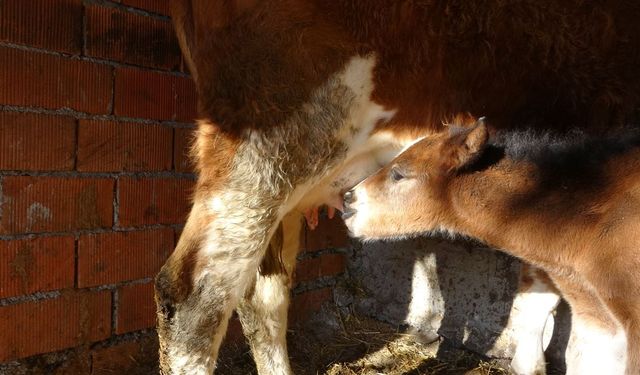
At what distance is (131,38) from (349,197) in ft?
4.40

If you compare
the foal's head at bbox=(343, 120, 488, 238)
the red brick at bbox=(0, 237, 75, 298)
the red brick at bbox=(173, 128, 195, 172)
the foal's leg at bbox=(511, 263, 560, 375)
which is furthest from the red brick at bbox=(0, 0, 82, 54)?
the foal's leg at bbox=(511, 263, 560, 375)

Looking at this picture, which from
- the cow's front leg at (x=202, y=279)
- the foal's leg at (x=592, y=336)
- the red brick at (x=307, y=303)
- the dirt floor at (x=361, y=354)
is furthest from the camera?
the red brick at (x=307, y=303)

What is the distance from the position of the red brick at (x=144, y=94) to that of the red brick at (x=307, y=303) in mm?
1607

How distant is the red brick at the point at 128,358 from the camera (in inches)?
127

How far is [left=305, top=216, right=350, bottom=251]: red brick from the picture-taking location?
427 centimetres

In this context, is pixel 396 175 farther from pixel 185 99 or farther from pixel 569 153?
pixel 185 99

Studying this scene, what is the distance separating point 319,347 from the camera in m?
4.05

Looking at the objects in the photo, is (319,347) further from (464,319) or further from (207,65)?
(207,65)

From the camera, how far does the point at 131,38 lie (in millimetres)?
3129

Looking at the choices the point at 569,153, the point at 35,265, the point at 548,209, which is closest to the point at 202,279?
the point at 35,265

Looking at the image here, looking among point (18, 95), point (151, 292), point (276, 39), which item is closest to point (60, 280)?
point (151, 292)

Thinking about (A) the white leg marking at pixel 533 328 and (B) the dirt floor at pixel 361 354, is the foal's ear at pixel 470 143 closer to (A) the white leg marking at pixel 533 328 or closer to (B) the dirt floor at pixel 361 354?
(A) the white leg marking at pixel 533 328

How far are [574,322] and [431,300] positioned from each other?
1.18m

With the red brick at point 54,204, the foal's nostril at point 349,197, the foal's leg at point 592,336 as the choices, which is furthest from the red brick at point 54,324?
the foal's leg at point 592,336
